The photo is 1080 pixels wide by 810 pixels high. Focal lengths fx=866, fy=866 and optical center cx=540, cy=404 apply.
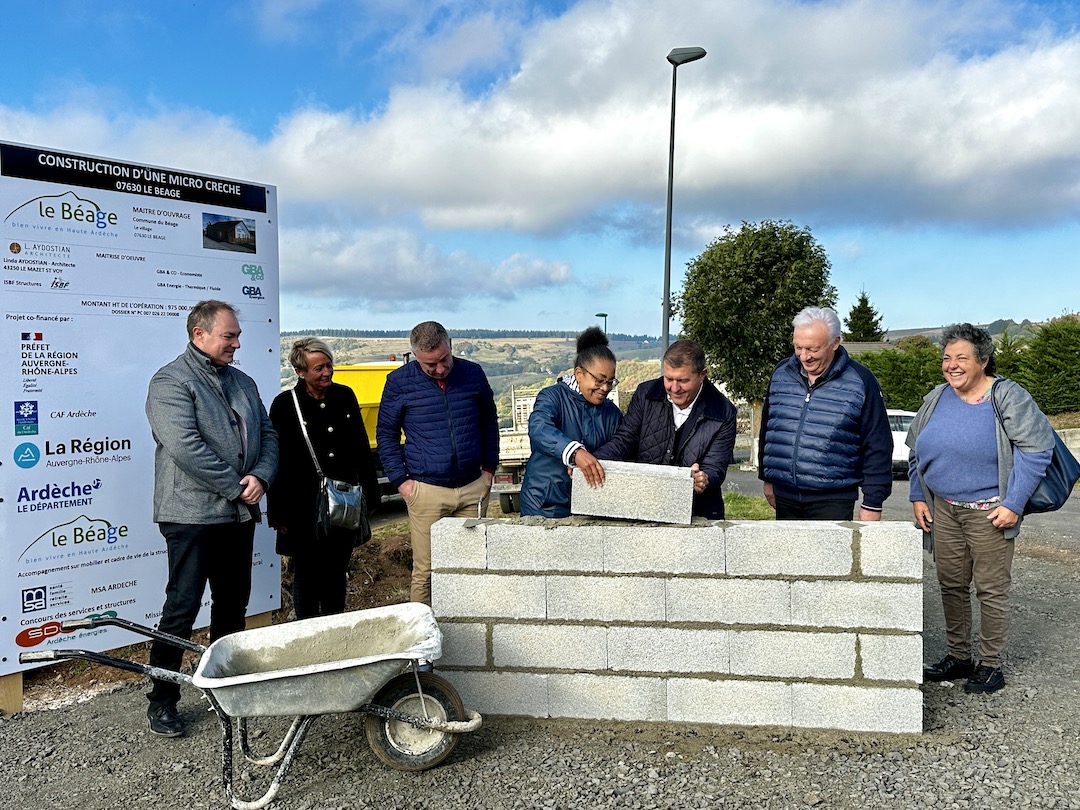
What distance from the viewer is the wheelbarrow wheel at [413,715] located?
12.1ft

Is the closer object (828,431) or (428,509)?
(828,431)

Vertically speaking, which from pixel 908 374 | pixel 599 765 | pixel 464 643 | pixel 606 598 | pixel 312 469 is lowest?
pixel 599 765

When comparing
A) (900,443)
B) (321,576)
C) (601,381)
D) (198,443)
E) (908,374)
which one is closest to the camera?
(198,443)

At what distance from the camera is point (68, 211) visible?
4.76 metres

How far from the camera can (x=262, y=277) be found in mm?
5801

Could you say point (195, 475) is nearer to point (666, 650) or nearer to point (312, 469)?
point (312, 469)

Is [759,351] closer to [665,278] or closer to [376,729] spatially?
[665,278]

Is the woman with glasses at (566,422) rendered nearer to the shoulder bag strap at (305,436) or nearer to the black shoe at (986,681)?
the shoulder bag strap at (305,436)

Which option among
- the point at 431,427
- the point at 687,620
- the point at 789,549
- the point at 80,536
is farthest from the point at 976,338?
the point at 80,536

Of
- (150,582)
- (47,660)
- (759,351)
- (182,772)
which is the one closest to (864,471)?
(182,772)

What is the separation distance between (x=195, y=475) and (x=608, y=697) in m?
2.25

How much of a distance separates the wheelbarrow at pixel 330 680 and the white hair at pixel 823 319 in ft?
7.46

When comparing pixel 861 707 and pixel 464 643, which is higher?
pixel 464 643

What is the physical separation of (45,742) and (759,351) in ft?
63.7
